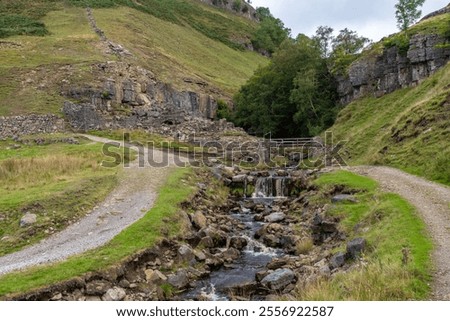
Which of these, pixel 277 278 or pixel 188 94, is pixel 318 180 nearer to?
pixel 277 278

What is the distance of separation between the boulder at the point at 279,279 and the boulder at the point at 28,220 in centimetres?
1181

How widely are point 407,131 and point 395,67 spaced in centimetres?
1942

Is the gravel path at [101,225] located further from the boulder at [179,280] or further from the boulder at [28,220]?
the boulder at [179,280]

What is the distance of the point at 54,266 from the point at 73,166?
17.0m

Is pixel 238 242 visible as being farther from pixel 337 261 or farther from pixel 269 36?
pixel 269 36

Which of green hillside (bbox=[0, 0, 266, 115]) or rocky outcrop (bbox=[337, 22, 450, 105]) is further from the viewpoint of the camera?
green hillside (bbox=[0, 0, 266, 115])

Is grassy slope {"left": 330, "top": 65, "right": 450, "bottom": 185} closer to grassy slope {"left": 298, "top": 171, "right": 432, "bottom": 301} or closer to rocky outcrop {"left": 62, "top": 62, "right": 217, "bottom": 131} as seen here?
grassy slope {"left": 298, "top": 171, "right": 432, "bottom": 301}

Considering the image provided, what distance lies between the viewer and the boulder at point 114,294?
14.8m

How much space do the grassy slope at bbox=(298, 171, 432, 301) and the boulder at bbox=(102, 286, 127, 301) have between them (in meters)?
6.55

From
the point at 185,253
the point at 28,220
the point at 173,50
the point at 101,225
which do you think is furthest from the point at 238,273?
the point at 173,50

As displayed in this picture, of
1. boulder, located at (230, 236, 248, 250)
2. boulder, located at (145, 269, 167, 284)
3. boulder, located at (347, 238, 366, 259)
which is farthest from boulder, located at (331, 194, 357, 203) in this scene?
boulder, located at (145, 269, 167, 284)

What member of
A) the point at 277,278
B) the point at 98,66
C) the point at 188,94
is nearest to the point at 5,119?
the point at 98,66

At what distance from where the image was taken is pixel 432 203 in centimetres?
1964

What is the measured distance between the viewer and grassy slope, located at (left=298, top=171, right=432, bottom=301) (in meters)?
10.7
